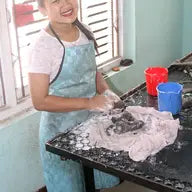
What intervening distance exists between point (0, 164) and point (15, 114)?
26 centimetres

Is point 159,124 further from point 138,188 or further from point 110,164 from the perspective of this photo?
point 138,188

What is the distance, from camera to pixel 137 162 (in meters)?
1.23

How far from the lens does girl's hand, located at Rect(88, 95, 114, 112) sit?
1551 millimetres

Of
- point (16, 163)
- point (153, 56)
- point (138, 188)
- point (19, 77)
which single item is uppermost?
point (19, 77)

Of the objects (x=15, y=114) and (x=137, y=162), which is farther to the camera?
(x=15, y=114)

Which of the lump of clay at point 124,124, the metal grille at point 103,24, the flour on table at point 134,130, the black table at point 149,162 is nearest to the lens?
the black table at point 149,162

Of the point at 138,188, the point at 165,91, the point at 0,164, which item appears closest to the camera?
the point at 165,91

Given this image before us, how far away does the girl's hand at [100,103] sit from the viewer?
155 cm

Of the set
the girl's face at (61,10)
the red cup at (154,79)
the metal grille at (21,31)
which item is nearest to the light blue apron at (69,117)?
the girl's face at (61,10)

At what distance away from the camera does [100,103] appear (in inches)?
62.0

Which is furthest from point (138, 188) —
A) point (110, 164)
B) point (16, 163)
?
point (110, 164)

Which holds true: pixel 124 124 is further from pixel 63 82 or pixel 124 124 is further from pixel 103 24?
pixel 103 24

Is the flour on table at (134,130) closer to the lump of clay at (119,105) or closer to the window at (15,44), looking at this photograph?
the lump of clay at (119,105)

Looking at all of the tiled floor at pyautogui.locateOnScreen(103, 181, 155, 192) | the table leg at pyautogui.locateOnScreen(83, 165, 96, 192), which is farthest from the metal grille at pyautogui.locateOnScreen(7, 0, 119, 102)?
the tiled floor at pyautogui.locateOnScreen(103, 181, 155, 192)
